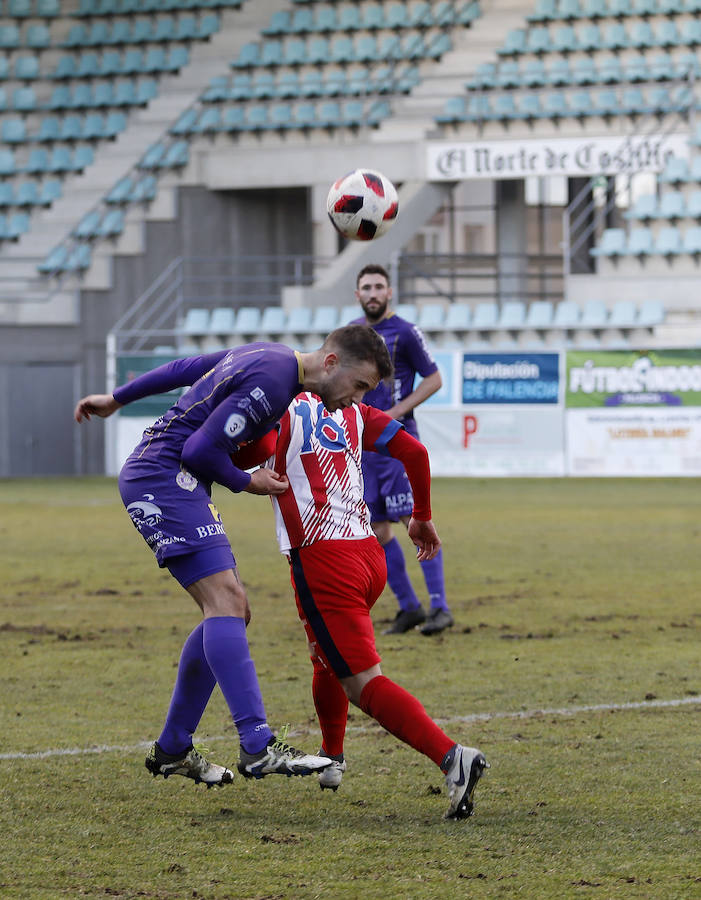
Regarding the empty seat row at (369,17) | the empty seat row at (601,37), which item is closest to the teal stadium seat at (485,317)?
the empty seat row at (601,37)

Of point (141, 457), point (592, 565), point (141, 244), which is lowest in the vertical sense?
point (592, 565)

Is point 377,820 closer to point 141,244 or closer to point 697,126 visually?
A: point 697,126

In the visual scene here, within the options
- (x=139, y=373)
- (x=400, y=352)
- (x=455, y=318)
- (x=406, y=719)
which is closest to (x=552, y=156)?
(x=455, y=318)

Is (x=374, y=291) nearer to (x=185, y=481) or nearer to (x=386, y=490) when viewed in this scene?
(x=386, y=490)

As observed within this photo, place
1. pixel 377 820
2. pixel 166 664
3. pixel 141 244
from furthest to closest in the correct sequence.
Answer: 1. pixel 141 244
2. pixel 166 664
3. pixel 377 820

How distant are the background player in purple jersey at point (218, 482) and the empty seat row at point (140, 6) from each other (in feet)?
90.8

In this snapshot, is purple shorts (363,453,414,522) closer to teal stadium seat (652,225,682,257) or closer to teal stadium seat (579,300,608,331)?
teal stadium seat (579,300,608,331)

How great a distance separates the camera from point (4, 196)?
95.5 ft

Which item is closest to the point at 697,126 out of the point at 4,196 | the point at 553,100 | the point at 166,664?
the point at 553,100

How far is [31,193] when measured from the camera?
95.5 ft

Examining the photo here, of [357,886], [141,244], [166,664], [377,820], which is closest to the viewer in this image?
[357,886]

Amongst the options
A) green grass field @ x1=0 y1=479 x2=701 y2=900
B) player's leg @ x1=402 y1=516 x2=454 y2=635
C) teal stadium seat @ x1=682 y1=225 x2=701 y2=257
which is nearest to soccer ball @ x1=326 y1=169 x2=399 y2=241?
player's leg @ x1=402 y1=516 x2=454 y2=635

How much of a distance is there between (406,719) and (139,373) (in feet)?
62.8

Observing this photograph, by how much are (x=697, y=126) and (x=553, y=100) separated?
2798 mm
